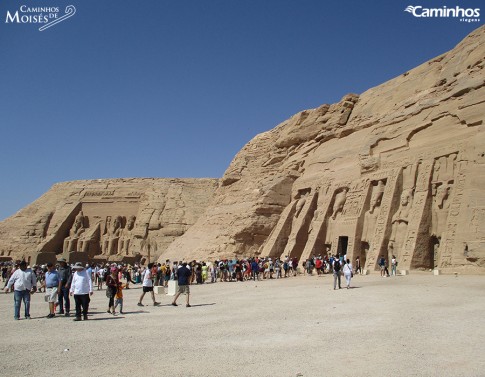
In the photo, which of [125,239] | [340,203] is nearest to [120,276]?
[340,203]

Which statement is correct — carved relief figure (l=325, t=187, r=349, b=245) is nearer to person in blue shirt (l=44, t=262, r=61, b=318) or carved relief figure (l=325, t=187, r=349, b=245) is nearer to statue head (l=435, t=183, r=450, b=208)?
statue head (l=435, t=183, r=450, b=208)

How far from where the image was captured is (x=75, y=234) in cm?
5009

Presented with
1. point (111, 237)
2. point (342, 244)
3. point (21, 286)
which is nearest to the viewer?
point (21, 286)

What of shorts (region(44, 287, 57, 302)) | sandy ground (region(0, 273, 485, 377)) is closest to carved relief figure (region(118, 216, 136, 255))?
sandy ground (region(0, 273, 485, 377))

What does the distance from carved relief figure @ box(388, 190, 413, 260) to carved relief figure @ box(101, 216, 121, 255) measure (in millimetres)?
34562

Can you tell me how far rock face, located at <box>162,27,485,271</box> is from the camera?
60.6ft

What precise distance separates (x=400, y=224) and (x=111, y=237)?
117ft

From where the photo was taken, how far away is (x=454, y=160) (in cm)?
1908

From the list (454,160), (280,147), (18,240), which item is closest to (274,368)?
(454,160)

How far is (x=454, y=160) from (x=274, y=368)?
15978 millimetres

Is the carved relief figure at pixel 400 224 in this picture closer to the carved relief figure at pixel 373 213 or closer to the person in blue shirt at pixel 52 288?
the carved relief figure at pixel 373 213

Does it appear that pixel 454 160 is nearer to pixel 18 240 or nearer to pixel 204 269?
pixel 204 269

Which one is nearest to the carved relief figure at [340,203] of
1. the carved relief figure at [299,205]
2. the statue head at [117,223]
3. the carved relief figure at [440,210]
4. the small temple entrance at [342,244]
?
the small temple entrance at [342,244]

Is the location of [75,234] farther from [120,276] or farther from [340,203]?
[120,276]
